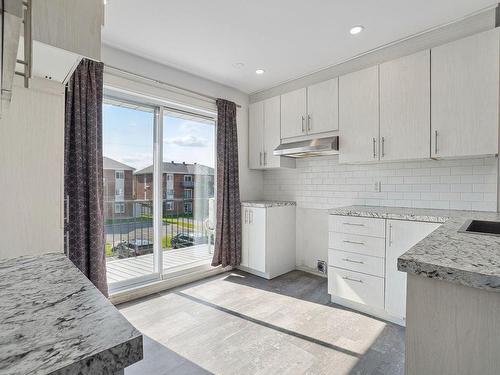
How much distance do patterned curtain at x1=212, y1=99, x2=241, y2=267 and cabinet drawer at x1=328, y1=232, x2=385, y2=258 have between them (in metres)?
1.41

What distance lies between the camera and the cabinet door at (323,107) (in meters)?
3.10

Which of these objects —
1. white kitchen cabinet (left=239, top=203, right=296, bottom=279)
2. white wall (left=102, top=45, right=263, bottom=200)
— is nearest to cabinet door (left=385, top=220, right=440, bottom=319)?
white kitchen cabinet (left=239, top=203, right=296, bottom=279)

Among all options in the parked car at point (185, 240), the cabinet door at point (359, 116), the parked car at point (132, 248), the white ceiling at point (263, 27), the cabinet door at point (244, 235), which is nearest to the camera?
the white ceiling at point (263, 27)

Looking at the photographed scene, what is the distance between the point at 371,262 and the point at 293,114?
78.8 inches

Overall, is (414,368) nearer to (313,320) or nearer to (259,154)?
(313,320)

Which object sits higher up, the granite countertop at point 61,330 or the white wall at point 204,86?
the white wall at point 204,86

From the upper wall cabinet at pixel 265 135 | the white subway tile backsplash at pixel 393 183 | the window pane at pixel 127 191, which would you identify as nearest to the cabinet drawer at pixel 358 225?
the white subway tile backsplash at pixel 393 183

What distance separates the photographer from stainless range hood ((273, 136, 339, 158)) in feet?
9.89

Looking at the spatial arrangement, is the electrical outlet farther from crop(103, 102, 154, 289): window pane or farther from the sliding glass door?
crop(103, 102, 154, 289): window pane

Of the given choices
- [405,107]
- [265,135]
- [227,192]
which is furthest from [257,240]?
[405,107]

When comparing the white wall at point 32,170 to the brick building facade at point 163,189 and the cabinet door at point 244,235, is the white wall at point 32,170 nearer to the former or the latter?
the brick building facade at point 163,189

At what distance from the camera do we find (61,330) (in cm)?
48

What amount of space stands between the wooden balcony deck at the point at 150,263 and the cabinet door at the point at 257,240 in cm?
64

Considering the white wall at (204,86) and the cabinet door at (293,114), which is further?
the cabinet door at (293,114)
